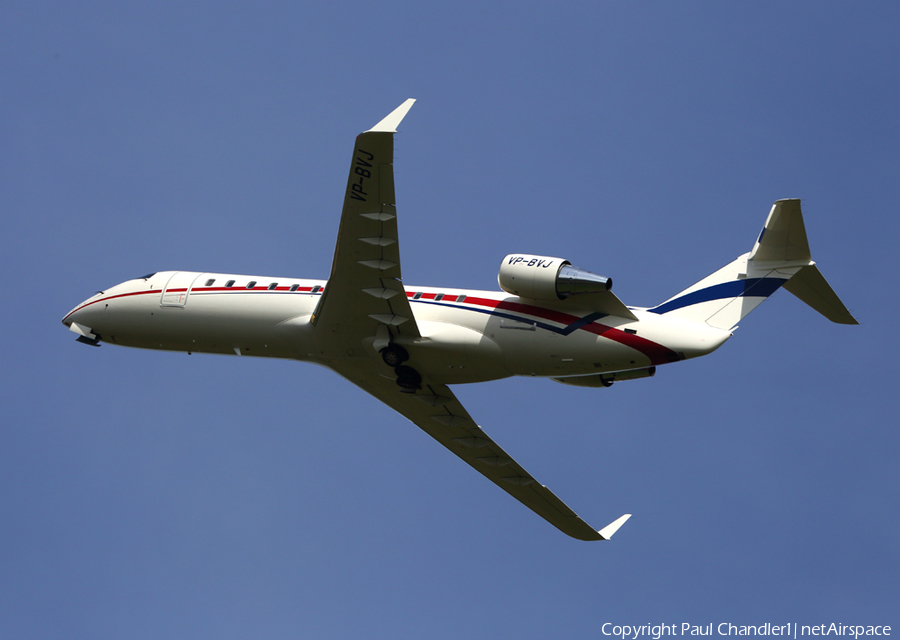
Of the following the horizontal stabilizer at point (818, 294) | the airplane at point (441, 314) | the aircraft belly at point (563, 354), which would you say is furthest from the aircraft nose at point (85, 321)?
the horizontal stabilizer at point (818, 294)

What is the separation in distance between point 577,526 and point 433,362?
29.7 feet

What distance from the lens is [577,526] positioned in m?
33.2

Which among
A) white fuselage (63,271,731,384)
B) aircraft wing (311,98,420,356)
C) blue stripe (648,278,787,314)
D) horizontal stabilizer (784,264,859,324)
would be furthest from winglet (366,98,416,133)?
horizontal stabilizer (784,264,859,324)

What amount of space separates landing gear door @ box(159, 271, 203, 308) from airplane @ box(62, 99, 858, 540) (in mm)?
42

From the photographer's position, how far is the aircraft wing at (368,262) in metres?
23.1

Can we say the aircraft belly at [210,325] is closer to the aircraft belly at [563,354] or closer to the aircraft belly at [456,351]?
the aircraft belly at [456,351]

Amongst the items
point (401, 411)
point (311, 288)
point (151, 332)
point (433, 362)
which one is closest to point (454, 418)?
point (401, 411)

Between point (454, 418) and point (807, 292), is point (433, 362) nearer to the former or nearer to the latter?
point (454, 418)

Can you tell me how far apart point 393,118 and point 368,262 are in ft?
13.5

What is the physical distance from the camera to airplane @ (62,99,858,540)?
25406 mm

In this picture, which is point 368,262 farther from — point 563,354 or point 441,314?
point 563,354

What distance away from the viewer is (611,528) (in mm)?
33469

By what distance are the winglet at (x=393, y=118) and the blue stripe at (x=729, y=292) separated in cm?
871

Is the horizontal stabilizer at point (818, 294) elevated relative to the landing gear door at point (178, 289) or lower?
lower
